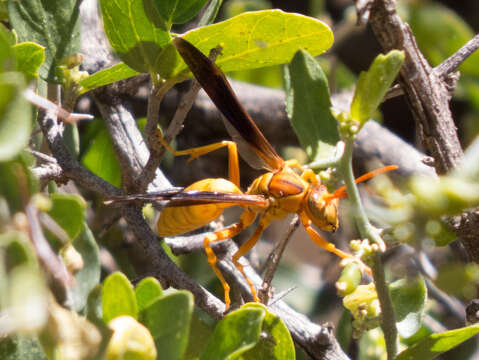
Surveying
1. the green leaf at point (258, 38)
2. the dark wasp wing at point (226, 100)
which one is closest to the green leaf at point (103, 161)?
the dark wasp wing at point (226, 100)

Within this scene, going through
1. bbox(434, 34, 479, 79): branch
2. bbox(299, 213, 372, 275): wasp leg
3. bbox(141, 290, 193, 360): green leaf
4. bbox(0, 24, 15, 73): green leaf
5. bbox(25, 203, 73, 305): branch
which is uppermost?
bbox(0, 24, 15, 73): green leaf

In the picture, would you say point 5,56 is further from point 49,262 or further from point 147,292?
point 147,292

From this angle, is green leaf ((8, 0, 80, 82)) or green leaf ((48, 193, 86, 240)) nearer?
green leaf ((48, 193, 86, 240))

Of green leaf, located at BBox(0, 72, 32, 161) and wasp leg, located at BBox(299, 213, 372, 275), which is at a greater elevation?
green leaf, located at BBox(0, 72, 32, 161)

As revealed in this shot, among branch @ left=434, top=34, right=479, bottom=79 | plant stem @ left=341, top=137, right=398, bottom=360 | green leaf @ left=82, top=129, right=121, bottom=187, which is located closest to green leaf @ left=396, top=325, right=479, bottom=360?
plant stem @ left=341, top=137, right=398, bottom=360

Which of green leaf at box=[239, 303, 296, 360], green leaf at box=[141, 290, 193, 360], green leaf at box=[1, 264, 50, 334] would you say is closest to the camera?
green leaf at box=[1, 264, 50, 334]

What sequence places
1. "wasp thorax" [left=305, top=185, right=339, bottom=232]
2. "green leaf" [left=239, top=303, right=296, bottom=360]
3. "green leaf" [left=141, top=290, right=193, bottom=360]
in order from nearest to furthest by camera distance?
"green leaf" [left=141, top=290, right=193, bottom=360]
"green leaf" [left=239, top=303, right=296, bottom=360]
"wasp thorax" [left=305, top=185, right=339, bottom=232]

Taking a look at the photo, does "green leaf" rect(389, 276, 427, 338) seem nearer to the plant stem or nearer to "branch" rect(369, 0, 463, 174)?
the plant stem
